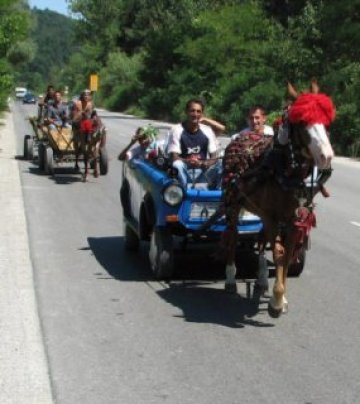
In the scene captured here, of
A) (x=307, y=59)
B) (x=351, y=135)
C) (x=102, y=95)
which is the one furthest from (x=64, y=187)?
(x=102, y=95)

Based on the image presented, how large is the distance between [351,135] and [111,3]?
80894 mm

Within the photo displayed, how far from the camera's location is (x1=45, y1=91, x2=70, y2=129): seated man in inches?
797

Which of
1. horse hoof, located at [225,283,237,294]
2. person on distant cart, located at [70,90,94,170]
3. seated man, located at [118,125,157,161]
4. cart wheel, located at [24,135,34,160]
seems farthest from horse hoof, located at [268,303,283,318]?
cart wheel, located at [24,135,34,160]

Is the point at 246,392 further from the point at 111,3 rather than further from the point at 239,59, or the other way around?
the point at 111,3

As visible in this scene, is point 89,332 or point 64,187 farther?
point 64,187

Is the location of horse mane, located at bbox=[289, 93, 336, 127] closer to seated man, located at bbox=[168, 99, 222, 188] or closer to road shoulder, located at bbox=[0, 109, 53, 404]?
seated man, located at bbox=[168, 99, 222, 188]

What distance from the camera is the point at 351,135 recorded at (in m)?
29.4

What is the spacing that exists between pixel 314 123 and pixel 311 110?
0.35ft

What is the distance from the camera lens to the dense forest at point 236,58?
3328 cm

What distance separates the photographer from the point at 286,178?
22.4ft

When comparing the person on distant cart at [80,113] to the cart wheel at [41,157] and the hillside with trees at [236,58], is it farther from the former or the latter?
the hillside with trees at [236,58]

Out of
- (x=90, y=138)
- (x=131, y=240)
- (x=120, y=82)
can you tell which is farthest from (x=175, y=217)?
(x=120, y=82)

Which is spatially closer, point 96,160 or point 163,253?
point 163,253

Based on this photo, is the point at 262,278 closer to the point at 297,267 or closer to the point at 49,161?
the point at 297,267
